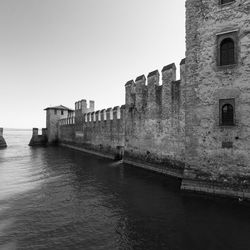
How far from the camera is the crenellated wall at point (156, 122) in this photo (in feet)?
38.9

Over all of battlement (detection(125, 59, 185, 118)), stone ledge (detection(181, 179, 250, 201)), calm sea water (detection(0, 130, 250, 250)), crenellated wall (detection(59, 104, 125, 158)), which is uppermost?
battlement (detection(125, 59, 185, 118))

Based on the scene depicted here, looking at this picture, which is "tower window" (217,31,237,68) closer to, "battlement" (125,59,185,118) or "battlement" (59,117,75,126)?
"battlement" (125,59,185,118)

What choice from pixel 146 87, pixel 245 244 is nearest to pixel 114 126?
pixel 146 87

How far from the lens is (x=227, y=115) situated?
848 centimetres

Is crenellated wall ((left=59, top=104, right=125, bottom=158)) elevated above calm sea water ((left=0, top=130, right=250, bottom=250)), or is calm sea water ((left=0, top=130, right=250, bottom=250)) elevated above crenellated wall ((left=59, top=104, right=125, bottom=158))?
crenellated wall ((left=59, top=104, right=125, bottom=158))

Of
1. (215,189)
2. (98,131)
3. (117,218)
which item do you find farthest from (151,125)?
(98,131)

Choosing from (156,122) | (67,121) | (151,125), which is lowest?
(151,125)

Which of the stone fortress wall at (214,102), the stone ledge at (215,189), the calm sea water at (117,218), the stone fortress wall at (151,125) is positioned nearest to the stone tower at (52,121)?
the stone fortress wall at (151,125)

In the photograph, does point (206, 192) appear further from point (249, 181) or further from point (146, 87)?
point (146, 87)

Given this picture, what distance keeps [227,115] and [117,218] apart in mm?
5942

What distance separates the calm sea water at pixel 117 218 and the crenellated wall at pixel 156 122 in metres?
2.16

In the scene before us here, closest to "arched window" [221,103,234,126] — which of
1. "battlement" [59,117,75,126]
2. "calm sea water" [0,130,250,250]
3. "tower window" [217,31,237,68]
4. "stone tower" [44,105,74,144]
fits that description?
"tower window" [217,31,237,68]

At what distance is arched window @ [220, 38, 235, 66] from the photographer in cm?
841

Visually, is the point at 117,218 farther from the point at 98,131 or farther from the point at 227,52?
the point at 98,131
